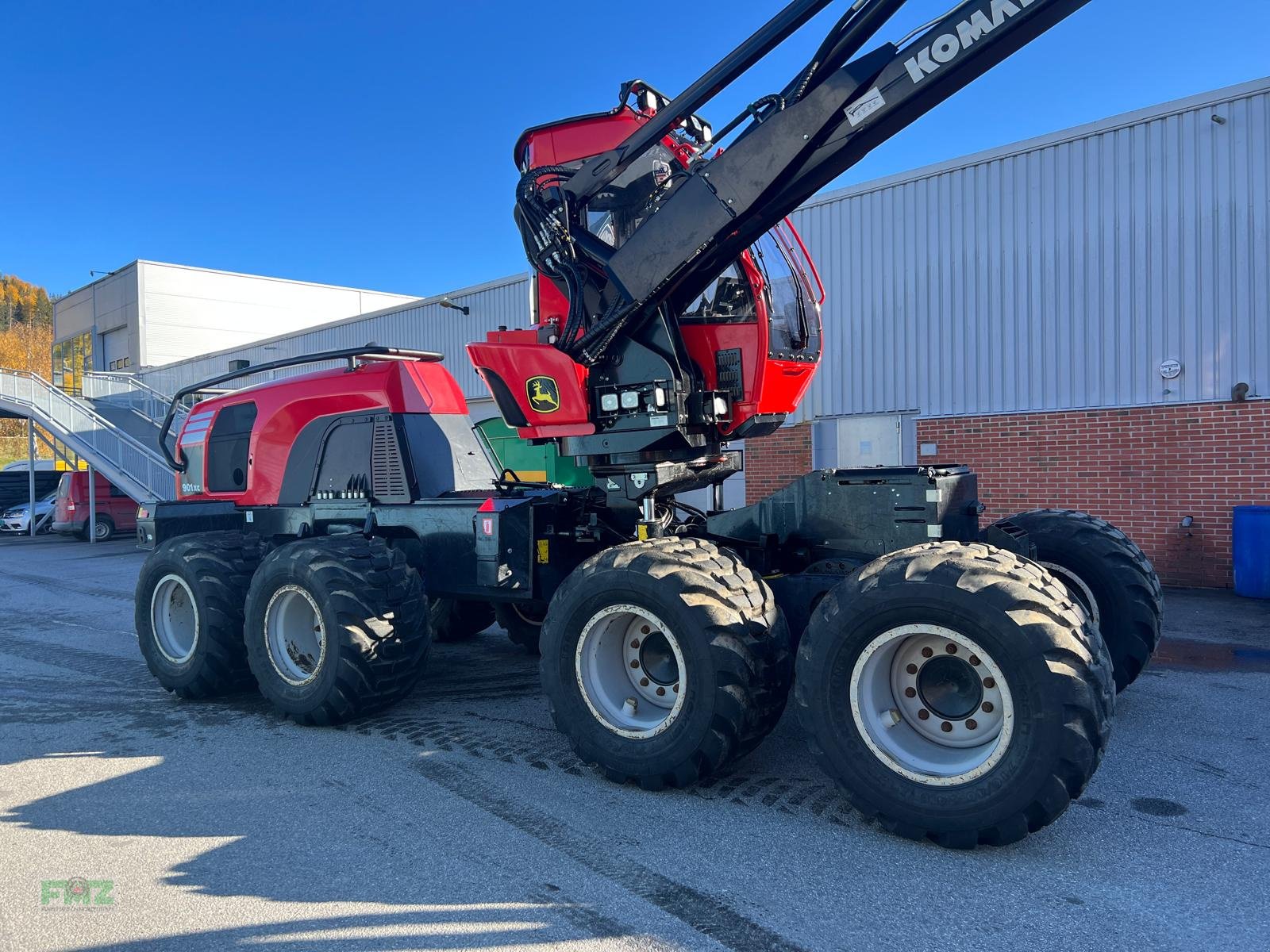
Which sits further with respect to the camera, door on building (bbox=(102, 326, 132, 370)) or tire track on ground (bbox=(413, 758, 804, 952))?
door on building (bbox=(102, 326, 132, 370))

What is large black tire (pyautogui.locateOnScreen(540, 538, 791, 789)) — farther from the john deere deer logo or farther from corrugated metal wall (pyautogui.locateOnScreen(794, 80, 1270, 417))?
corrugated metal wall (pyautogui.locateOnScreen(794, 80, 1270, 417))

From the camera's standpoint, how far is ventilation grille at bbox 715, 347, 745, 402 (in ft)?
17.2

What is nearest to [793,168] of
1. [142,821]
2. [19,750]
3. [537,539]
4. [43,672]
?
[537,539]

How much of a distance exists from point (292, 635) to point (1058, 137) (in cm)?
1216

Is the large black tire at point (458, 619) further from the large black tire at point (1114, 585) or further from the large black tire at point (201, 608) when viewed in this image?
the large black tire at point (1114, 585)

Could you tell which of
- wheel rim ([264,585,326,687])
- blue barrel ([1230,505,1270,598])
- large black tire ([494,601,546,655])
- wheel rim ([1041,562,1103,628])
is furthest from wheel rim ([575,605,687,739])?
blue barrel ([1230,505,1270,598])

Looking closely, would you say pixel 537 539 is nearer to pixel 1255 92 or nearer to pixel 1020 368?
pixel 1020 368

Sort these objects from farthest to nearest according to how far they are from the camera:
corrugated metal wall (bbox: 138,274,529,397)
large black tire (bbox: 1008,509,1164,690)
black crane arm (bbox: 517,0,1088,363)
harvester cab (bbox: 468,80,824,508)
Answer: corrugated metal wall (bbox: 138,274,529,397), large black tire (bbox: 1008,509,1164,690), harvester cab (bbox: 468,80,824,508), black crane arm (bbox: 517,0,1088,363)

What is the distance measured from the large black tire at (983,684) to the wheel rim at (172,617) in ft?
17.4

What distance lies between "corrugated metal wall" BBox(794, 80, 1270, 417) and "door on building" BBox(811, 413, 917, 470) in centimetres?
26

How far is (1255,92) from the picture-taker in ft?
36.2

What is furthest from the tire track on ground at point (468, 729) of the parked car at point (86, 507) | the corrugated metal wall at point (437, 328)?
the parked car at point (86, 507)

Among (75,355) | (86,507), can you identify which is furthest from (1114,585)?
(75,355)

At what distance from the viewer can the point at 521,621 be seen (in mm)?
7855
